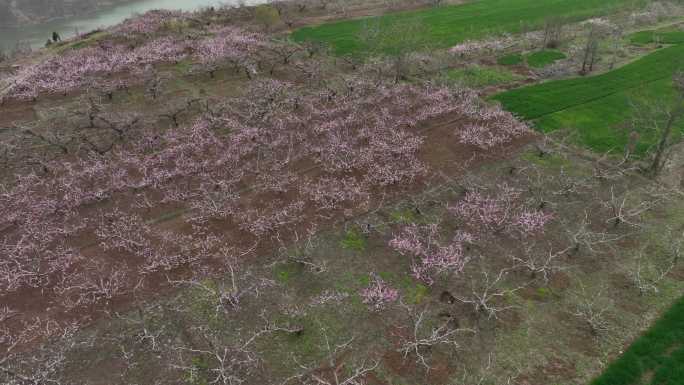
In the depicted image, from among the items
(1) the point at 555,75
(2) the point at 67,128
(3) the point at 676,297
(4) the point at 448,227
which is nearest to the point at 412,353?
(4) the point at 448,227

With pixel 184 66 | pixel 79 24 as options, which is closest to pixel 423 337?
pixel 184 66

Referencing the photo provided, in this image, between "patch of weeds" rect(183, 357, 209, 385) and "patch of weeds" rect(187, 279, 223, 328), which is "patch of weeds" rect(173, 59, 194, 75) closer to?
"patch of weeds" rect(187, 279, 223, 328)

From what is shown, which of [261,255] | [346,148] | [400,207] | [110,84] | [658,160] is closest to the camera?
[261,255]

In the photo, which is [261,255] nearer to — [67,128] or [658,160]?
[67,128]

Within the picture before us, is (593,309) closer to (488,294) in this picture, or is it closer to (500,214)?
(488,294)

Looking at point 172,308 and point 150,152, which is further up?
point 150,152

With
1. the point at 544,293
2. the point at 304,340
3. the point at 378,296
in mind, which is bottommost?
the point at 544,293

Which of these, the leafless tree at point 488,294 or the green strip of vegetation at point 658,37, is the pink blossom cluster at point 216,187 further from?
the green strip of vegetation at point 658,37
